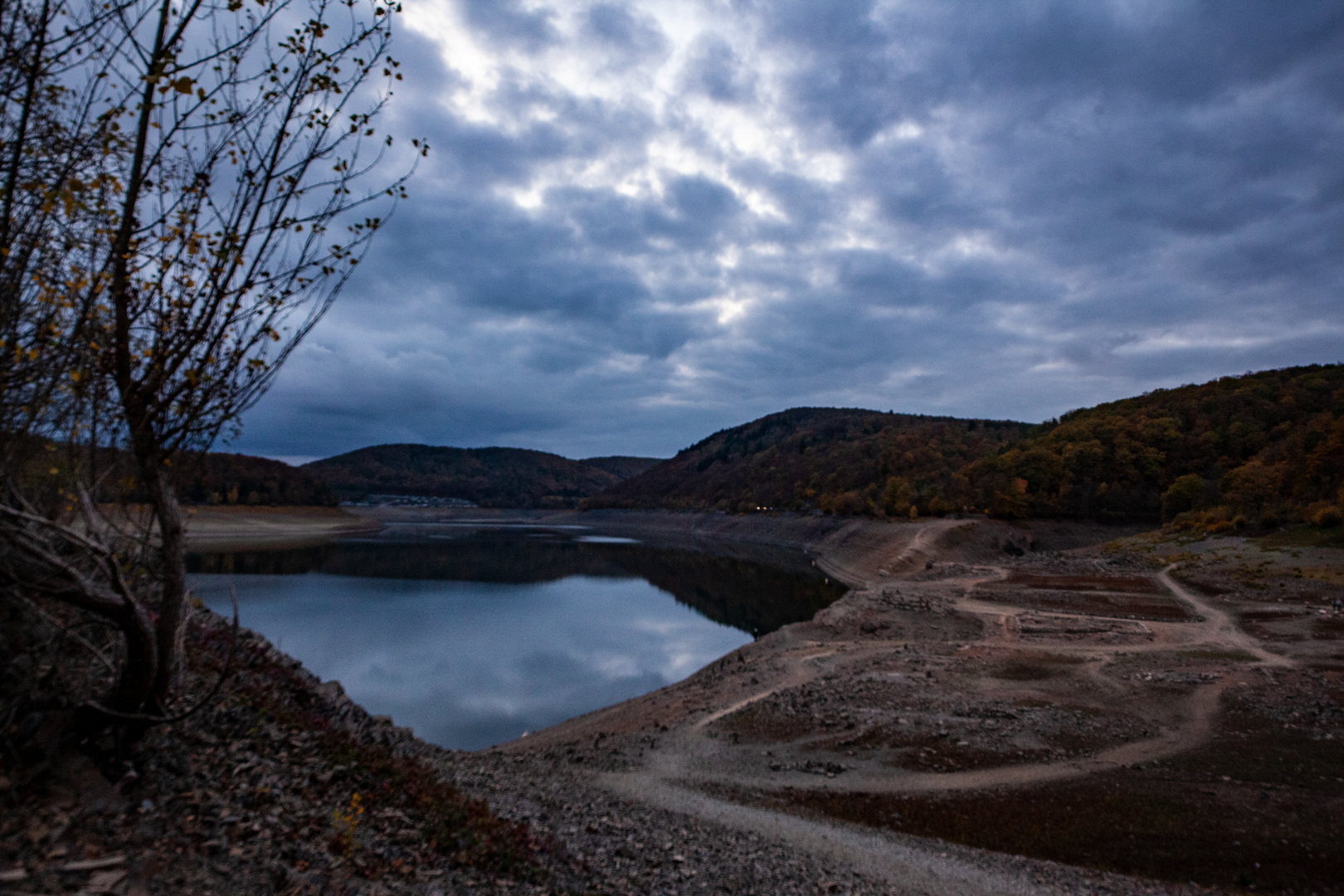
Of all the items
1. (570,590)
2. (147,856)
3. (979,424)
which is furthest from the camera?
(979,424)

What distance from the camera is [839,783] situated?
13273 mm

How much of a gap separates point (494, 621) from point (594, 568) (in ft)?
118

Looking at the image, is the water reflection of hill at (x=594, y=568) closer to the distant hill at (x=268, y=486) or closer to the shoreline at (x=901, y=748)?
the shoreline at (x=901, y=748)

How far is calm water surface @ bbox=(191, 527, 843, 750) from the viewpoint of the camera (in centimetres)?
2472

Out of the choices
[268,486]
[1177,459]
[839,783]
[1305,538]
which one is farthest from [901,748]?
[268,486]

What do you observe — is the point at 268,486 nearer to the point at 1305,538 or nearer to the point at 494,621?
the point at 494,621

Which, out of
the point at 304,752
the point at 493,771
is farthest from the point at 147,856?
the point at 493,771

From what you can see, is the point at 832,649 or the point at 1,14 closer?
the point at 1,14

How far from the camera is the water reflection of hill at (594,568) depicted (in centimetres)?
5006

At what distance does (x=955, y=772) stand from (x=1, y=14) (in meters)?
17.2

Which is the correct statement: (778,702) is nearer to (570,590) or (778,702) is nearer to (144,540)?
(144,540)

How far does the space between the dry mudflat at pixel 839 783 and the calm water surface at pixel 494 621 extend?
9.83 ft

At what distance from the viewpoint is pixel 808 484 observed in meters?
134

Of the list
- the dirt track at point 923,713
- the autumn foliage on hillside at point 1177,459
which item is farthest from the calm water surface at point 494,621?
the autumn foliage on hillside at point 1177,459
